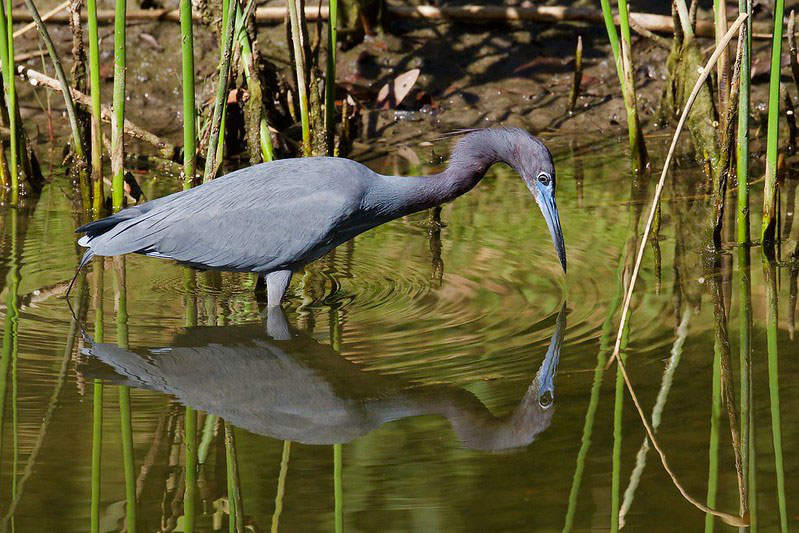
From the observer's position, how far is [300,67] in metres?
6.49

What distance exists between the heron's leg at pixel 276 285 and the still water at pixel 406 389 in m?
0.17

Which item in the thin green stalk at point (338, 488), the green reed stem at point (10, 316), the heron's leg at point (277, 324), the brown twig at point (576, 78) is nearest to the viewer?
the thin green stalk at point (338, 488)

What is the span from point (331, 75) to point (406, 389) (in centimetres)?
286

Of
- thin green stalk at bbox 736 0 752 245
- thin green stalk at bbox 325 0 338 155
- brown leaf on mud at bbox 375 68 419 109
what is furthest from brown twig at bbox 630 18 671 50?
thin green stalk at bbox 736 0 752 245

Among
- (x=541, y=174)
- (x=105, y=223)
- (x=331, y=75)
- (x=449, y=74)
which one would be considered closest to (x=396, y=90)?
(x=449, y=74)

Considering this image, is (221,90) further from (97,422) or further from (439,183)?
(97,422)

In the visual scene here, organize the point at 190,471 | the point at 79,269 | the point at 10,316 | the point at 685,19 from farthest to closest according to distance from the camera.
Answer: the point at 685,19
the point at 79,269
the point at 10,316
the point at 190,471

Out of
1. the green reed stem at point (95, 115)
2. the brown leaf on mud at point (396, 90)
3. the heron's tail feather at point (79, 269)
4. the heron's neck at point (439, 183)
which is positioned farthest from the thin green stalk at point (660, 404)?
the brown leaf on mud at point (396, 90)

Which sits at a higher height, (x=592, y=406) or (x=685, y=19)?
(x=685, y=19)

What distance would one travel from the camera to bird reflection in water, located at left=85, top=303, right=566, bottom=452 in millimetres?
4059

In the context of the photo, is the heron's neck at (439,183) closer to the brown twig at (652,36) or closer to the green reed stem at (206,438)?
the green reed stem at (206,438)

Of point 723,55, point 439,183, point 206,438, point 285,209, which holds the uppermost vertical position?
point 723,55

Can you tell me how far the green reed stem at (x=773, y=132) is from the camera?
4.97m

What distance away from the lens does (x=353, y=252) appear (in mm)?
6441
